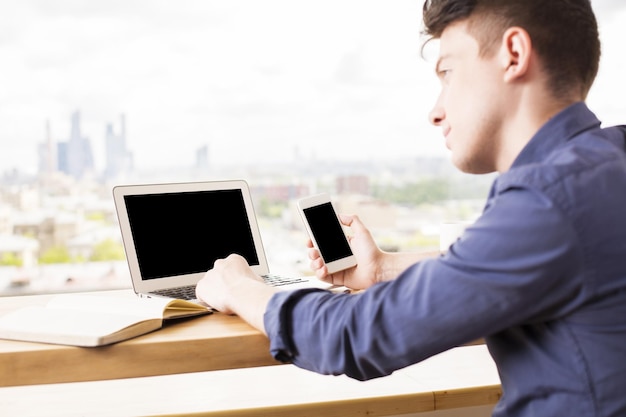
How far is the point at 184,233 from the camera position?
4.87ft

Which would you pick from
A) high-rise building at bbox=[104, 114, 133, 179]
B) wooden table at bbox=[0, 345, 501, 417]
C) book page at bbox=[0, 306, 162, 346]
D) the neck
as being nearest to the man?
the neck

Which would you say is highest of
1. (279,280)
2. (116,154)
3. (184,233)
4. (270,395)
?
(116,154)

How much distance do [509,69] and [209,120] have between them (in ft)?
4.53

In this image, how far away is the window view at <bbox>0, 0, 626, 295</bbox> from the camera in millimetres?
2027

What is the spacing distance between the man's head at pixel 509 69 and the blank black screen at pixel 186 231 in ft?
2.29

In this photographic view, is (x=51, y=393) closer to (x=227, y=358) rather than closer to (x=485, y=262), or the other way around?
(x=227, y=358)

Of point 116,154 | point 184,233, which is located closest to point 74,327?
point 184,233

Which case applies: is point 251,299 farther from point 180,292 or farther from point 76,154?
point 76,154

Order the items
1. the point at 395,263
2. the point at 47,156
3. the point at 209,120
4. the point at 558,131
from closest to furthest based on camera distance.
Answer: the point at 558,131 < the point at 395,263 < the point at 47,156 < the point at 209,120

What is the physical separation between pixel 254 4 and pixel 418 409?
128 cm

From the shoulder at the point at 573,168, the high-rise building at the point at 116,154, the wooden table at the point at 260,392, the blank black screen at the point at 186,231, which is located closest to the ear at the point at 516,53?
the shoulder at the point at 573,168

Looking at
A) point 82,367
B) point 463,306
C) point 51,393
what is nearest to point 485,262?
point 463,306

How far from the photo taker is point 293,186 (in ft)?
7.29

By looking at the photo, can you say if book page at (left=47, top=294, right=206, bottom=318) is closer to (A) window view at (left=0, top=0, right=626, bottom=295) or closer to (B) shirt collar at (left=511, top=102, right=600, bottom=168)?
(B) shirt collar at (left=511, top=102, right=600, bottom=168)
